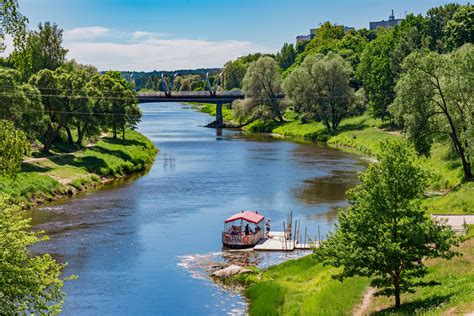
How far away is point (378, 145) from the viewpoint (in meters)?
85.6

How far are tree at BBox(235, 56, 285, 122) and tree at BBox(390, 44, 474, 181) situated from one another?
85984 mm

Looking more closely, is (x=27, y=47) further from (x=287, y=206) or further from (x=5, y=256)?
(x=287, y=206)

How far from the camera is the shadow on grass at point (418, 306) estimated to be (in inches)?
1030

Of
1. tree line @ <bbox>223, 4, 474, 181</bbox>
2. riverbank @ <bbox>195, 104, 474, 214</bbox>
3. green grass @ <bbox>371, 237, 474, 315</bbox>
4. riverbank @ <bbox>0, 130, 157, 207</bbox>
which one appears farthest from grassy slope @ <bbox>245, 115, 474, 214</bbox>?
riverbank @ <bbox>0, 130, 157, 207</bbox>

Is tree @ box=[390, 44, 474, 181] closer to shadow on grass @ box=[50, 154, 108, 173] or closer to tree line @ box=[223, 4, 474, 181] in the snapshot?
tree line @ box=[223, 4, 474, 181]

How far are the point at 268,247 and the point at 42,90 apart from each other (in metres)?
47.8

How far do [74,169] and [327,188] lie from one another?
96.2 ft

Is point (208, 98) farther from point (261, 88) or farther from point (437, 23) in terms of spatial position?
point (437, 23)

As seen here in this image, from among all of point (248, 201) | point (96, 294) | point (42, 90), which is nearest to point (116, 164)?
point (42, 90)

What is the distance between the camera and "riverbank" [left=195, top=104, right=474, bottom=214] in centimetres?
5131

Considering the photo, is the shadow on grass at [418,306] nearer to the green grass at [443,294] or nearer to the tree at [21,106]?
the green grass at [443,294]

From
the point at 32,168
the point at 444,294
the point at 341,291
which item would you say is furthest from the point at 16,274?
the point at 32,168

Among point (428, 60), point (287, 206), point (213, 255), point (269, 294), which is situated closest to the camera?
point (269, 294)

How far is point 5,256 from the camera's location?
19.6 meters
